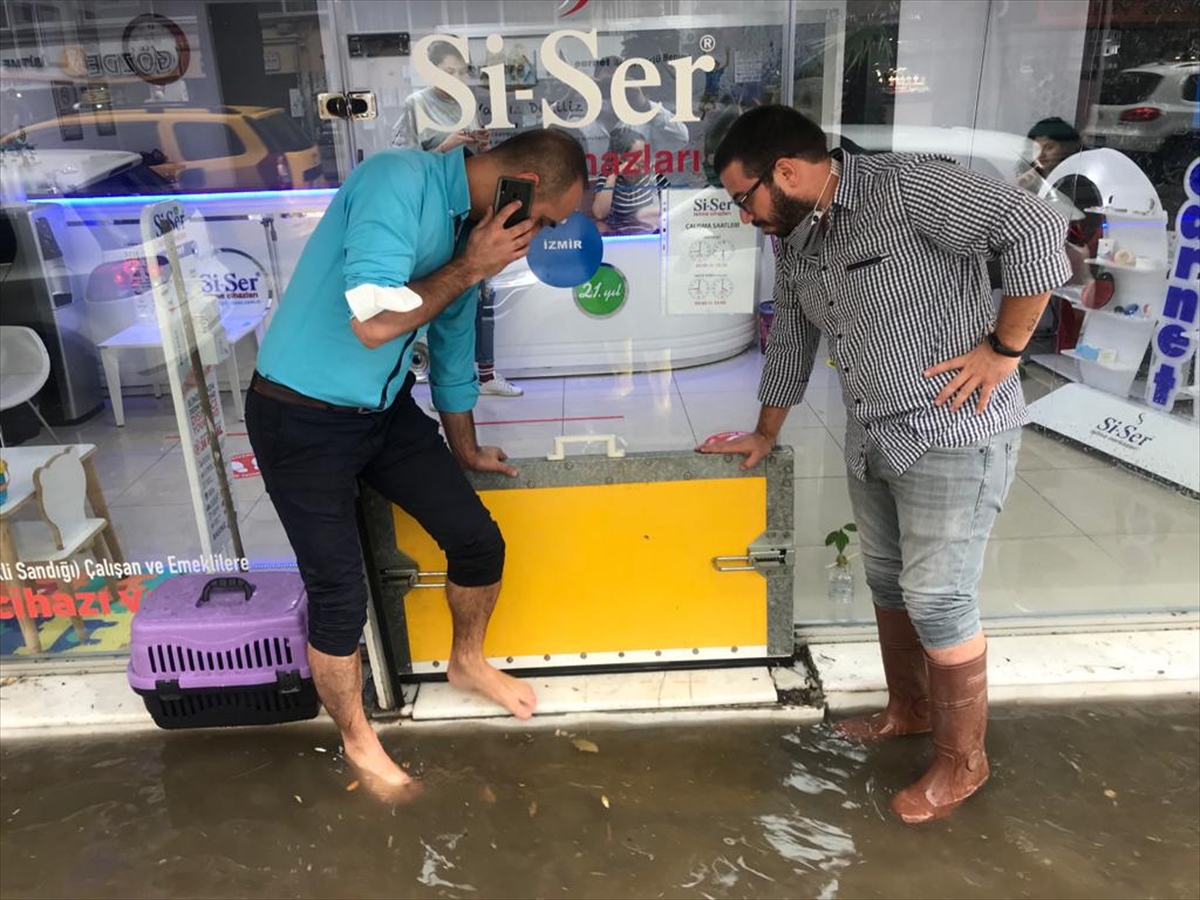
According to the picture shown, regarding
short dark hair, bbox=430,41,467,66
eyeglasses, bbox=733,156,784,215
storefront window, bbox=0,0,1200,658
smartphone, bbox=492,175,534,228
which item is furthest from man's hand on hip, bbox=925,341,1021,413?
short dark hair, bbox=430,41,467,66

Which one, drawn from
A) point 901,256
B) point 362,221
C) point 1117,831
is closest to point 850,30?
point 901,256

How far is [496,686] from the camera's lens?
254 centimetres

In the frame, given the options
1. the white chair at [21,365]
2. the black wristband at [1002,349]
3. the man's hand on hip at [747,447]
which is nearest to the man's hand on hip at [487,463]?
the man's hand on hip at [747,447]

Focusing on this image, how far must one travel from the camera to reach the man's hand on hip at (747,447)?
247cm

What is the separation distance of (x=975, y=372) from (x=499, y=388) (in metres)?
1.47

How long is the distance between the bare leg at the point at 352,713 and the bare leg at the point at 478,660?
11.6 inches

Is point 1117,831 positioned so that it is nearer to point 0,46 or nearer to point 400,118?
point 400,118

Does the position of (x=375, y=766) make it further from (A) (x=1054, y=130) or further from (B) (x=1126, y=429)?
(B) (x=1126, y=429)

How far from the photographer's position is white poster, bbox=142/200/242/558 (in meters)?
2.65

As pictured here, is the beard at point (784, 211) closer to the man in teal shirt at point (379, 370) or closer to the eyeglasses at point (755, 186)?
the eyeglasses at point (755, 186)

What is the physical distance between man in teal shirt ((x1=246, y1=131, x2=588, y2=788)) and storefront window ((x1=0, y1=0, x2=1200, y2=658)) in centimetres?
46

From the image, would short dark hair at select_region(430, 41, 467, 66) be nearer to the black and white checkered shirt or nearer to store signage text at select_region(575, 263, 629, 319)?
store signage text at select_region(575, 263, 629, 319)

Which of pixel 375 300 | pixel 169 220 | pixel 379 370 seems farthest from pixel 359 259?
pixel 169 220

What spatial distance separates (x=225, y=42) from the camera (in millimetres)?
2621
